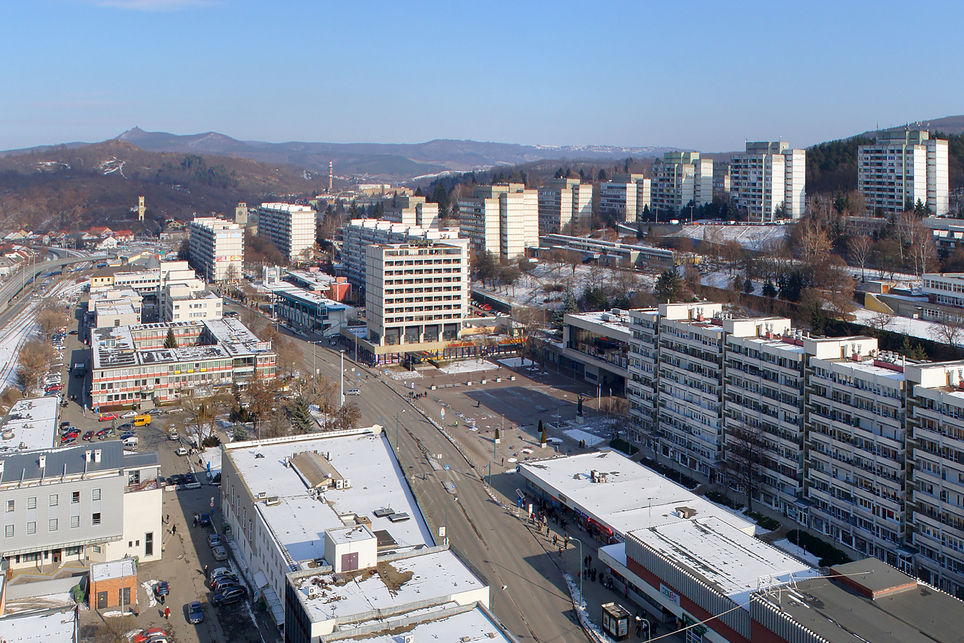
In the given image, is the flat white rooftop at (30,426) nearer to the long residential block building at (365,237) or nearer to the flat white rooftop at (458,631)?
the flat white rooftop at (458,631)

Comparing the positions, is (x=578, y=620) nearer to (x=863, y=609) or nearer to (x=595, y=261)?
(x=863, y=609)

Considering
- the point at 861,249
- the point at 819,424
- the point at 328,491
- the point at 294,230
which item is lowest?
the point at 328,491

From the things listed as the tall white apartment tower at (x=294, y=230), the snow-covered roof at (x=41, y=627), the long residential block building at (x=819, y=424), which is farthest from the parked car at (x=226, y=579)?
the tall white apartment tower at (x=294, y=230)

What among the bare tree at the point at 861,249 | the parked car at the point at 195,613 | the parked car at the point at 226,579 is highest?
the bare tree at the point at 861,249

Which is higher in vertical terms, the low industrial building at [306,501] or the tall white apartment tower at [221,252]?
the tall white apartment tower at [221,252]

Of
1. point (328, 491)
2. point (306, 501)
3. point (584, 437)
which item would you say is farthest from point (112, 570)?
point (584, 437)

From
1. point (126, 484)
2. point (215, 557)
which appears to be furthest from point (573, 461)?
point (126, 484)

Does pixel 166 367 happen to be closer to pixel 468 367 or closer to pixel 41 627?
pixel 468 367

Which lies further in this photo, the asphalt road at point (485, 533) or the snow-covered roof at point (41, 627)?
the asphalt road at point (485, 533)
